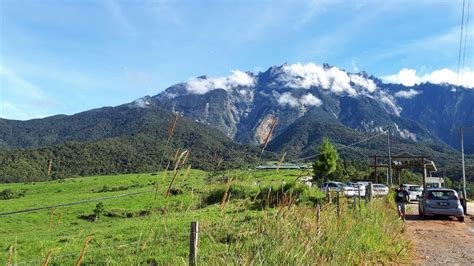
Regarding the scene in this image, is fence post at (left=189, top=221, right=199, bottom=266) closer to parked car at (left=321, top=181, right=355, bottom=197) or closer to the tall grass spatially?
the tall grass

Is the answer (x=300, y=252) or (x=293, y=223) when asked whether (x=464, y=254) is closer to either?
(x=293, y=223)

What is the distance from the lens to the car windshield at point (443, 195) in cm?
1967

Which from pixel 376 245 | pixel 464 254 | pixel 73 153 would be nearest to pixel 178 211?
pixel 376 245

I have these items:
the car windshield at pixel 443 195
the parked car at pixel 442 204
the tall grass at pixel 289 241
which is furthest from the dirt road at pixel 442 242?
the tall grass at pixel 289 241

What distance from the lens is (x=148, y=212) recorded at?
3670 millimetres

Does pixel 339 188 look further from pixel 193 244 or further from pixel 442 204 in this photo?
pixel 193 244

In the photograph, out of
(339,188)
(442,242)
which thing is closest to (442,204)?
(442,242)

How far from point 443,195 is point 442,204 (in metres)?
0.52

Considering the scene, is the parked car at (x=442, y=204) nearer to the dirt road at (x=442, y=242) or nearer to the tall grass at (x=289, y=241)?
the dirt road at (x=442, y=242)

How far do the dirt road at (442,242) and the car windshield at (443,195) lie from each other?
4.35 ft

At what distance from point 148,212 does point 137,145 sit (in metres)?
146

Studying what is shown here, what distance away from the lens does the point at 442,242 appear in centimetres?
1277

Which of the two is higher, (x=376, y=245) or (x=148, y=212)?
(x=148, y=212)

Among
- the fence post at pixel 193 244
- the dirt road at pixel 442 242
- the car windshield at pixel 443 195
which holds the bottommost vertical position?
the dirt road at pixel 442 242
